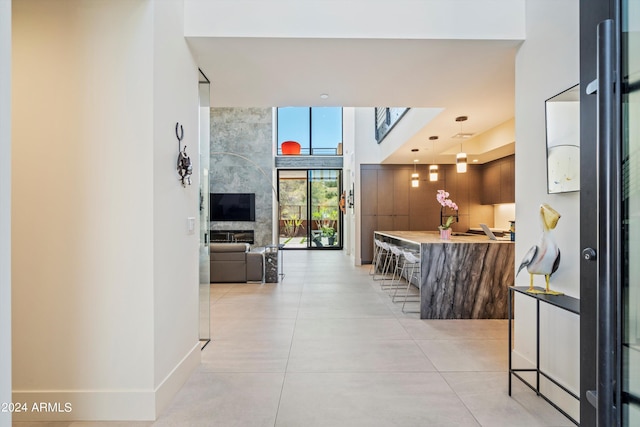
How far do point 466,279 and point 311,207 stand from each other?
26.5 ft

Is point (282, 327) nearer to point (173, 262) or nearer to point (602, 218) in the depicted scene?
point (173, 262)

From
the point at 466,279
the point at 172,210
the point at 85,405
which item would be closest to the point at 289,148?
the point at 466,279

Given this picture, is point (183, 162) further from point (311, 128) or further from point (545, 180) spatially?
point (311, 128)

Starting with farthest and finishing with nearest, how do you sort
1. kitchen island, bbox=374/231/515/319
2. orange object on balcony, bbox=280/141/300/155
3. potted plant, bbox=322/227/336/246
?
potted plant, bbox=322/227/336/246 → orange object on balcony, bbox=280/141/300/155 → kitchen island, bbox=374/231/515/319

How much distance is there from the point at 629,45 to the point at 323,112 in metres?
11.9

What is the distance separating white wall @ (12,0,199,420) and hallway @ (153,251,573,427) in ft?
1.80

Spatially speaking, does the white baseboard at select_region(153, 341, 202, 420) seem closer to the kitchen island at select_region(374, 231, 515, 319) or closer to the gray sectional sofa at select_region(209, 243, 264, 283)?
the kitchen island at select_region(374, 231, 515, 319)

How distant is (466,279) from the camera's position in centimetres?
416

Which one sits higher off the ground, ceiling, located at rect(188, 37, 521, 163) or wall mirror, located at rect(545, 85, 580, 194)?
ceiling, located at rect(188, 37, 521, 163)

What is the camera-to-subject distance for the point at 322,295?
5.22m

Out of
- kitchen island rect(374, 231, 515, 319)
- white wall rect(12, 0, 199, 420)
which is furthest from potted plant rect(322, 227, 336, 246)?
white wall rect(12, 0, 199, 420)

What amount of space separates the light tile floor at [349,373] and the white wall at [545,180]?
347 mm

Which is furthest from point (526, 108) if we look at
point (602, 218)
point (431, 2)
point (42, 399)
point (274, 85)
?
point (42, 399)

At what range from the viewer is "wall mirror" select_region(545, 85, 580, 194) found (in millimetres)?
2023
